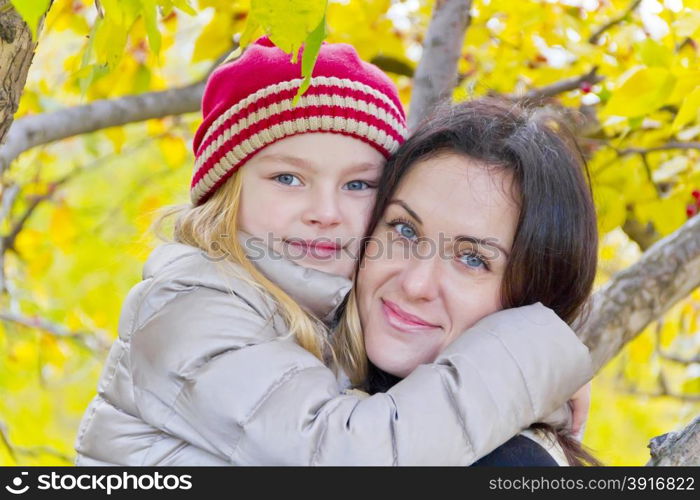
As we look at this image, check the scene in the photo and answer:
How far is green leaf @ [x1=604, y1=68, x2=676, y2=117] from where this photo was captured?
238 cm

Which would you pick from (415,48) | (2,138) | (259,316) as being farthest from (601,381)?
(2,138)

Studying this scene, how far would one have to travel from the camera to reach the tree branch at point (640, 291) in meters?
2.60

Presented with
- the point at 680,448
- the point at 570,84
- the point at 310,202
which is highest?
the point at 570,84

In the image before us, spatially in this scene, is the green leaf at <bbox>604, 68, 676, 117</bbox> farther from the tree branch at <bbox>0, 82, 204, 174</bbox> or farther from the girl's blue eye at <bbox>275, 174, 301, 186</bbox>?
the tree branch at <bbox>0, 82, 204, 174</bbox>

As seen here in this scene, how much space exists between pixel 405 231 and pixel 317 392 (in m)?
0.52

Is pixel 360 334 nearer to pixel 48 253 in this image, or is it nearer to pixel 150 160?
pixel 48 253

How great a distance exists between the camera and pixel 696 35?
7.50 ft

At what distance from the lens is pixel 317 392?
1.85 meters

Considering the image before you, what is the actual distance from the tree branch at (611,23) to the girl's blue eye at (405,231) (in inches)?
49.6

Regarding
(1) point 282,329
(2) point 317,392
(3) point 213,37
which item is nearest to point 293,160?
(1) point 282,329

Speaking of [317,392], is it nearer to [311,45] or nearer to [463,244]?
[463,244]

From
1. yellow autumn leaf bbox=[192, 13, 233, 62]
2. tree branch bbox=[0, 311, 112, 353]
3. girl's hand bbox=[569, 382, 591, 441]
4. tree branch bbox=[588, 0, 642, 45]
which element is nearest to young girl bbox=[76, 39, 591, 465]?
girl's hand bbox=[569, 382, 591, 441]

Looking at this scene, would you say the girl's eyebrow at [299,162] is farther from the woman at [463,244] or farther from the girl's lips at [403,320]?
the girl's lips at [403,320]

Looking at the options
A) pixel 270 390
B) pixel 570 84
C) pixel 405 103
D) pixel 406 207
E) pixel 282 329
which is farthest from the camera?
pixel 405 103
